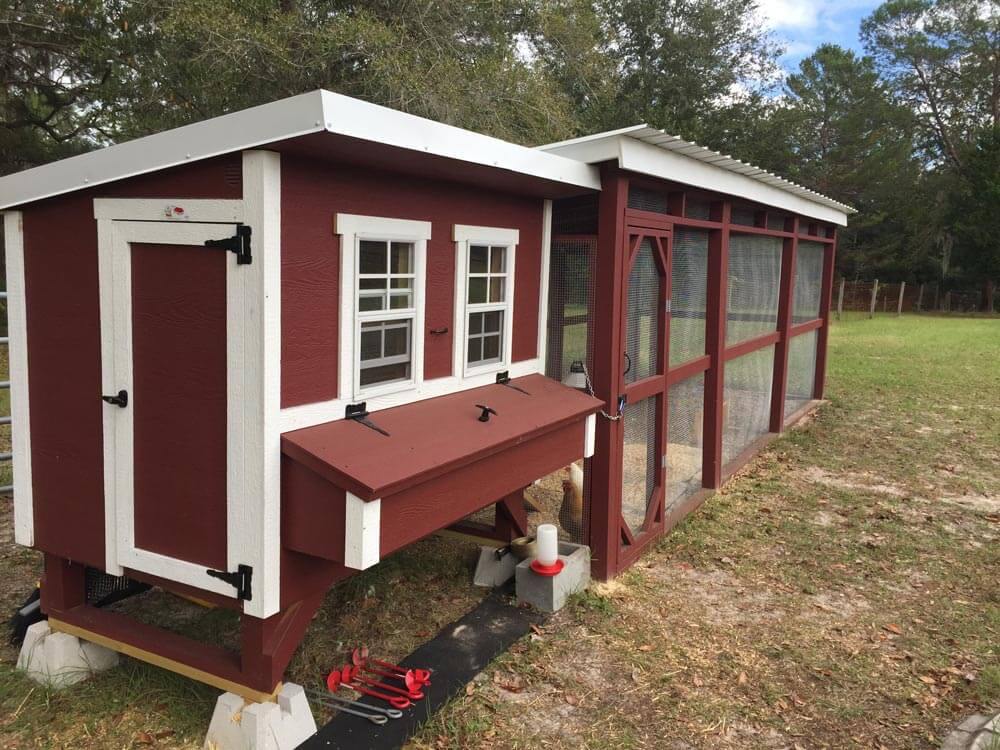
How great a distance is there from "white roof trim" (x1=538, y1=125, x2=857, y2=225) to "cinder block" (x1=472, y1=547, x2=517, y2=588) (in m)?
2.30

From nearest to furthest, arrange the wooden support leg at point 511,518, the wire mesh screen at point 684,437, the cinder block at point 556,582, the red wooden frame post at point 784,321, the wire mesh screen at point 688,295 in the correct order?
the cinder block at point 556,582, the wooden support leg at point 511,518, the wire mesh screen at point 688,295, the wire mesh screen at point 684,437, the red wooden frame post at point 784,321

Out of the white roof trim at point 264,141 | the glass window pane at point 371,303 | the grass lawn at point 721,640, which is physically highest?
the white roof trim at point 264,141

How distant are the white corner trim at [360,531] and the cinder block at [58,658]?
5.51ft

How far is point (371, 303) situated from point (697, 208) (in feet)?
11.2

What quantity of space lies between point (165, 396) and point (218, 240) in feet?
2.26

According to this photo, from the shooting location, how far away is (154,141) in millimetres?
2975

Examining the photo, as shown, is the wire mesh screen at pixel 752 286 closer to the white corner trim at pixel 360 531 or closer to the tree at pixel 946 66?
the white corner trim at pixel 360 531

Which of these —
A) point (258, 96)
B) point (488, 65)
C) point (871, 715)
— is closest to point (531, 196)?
point (871, 715)

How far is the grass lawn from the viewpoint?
338 centimetres

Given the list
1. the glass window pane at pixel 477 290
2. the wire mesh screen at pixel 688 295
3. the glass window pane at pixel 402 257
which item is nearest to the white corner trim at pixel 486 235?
the glass window pane at pixel 477 290

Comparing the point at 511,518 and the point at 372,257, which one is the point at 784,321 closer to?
the point at 511,518

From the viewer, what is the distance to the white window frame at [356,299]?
3.19 m

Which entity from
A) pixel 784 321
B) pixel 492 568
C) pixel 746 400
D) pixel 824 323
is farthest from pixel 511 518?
pixel 824 323

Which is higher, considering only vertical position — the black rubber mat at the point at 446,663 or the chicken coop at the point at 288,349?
the chicken coop at the point at 288,349
